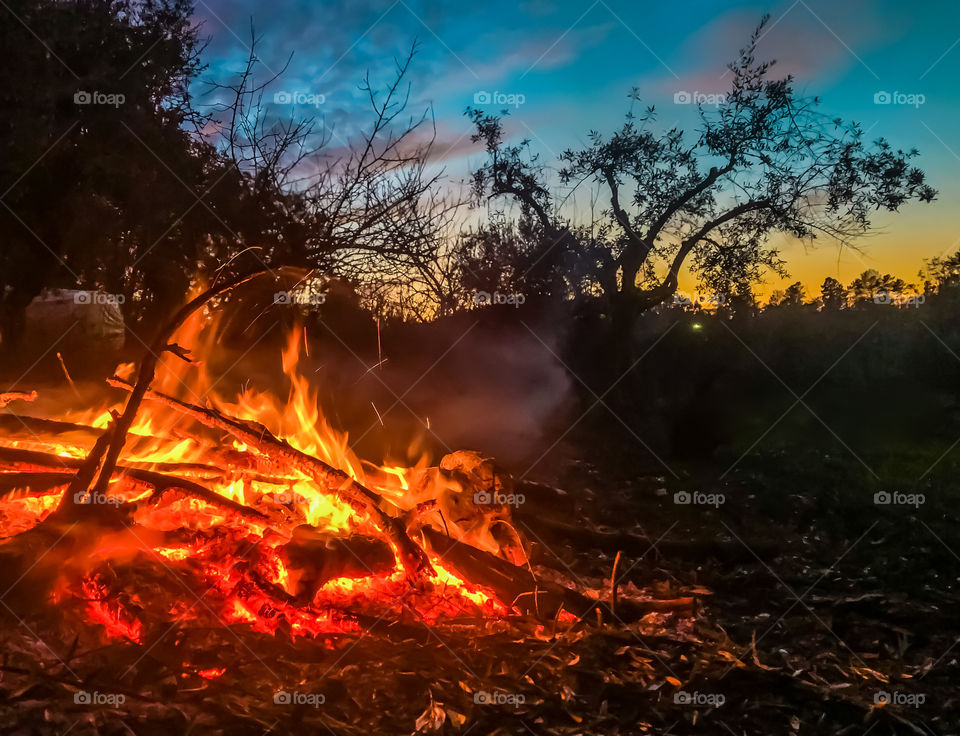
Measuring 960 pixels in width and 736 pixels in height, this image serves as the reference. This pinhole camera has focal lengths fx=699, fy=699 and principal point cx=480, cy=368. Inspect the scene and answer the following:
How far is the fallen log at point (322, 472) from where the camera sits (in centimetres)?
530

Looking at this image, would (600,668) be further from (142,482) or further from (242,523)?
(142,482)

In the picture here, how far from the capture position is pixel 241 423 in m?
5.66

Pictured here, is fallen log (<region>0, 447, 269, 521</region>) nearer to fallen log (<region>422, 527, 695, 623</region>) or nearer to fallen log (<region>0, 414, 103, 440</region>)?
fallen log (<region>0, 414, 103, 440</region>)

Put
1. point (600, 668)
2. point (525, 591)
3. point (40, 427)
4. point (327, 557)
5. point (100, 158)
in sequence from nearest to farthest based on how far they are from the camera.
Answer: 1. point (600, 668)
2. point (327, 557)
3. point (525, 591)
4. point (40, 427)
5. point (100, 158)

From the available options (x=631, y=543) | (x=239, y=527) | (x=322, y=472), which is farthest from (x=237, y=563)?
(x=631, y=543)

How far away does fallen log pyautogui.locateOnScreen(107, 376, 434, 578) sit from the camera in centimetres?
530

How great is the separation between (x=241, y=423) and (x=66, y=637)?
195cm

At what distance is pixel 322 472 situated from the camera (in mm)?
5512

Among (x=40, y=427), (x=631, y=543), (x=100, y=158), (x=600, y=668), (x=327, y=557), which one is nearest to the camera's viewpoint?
(x=600, y=668)

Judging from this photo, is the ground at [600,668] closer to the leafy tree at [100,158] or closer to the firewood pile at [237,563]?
the firewood pile at [237,563]

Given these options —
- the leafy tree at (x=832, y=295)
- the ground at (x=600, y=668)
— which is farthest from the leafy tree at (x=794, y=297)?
the ground at (x=600, y=668)

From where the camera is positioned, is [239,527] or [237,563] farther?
[239,527]

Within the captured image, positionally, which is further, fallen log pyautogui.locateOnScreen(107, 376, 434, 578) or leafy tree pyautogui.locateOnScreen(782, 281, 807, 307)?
leafy tree pyautogui.locateOnScreen(782, 281, 807, 307)

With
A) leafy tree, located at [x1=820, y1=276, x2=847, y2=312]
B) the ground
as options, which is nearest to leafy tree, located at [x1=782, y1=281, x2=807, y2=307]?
leafy tree, located at [x1=820, y1=276, x2=847, y2=312]
